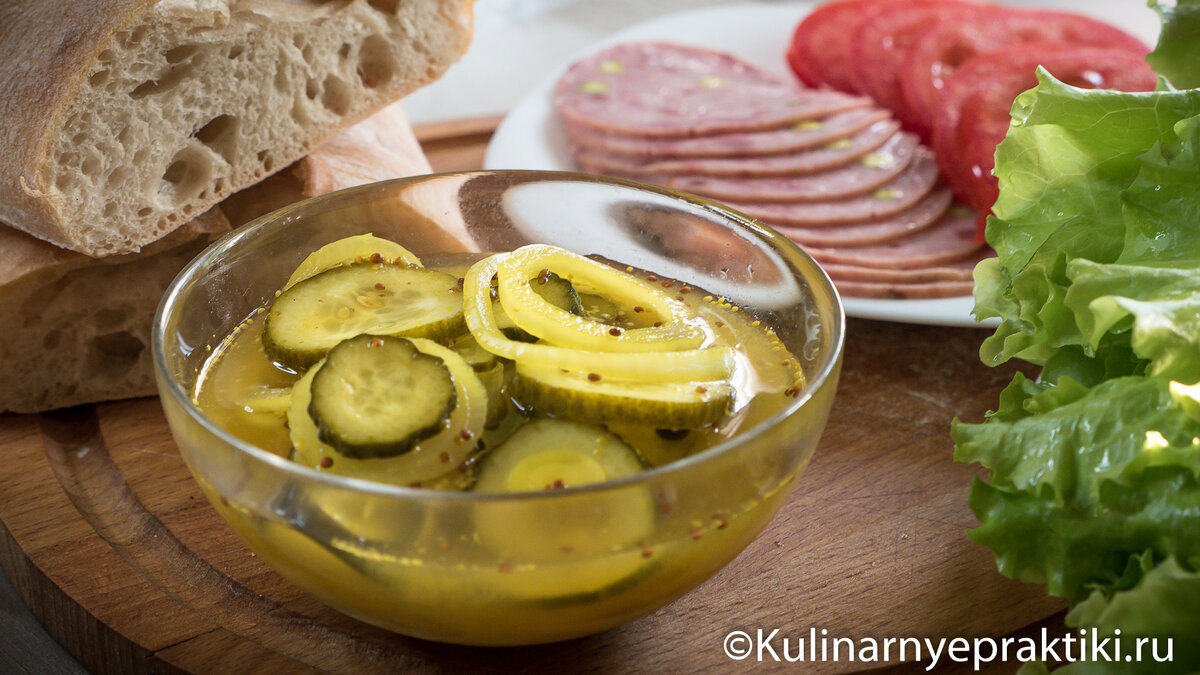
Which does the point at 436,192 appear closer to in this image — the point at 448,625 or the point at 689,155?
the point at 448,625

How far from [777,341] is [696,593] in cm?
42

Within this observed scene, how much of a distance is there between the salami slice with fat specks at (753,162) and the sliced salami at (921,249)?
28 centimetres

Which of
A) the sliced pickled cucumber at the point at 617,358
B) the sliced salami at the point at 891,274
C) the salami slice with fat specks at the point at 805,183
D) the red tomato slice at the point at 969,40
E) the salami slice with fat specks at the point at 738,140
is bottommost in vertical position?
the sliced salami at the point at 891,274

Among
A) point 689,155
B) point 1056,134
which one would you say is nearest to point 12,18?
point 689,155

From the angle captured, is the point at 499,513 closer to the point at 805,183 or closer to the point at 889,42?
the point at 805,183

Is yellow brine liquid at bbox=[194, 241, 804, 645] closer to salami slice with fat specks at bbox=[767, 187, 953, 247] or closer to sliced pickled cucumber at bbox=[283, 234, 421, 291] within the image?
sliced pickled cucumber at bbox=[283, 234, 421, 291]

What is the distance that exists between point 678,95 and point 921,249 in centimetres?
94

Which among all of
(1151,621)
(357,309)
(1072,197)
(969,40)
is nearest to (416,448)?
(357,309)

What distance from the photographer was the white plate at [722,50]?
7.82 ft

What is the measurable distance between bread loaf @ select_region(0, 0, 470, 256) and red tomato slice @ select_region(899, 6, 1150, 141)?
1.53 meters

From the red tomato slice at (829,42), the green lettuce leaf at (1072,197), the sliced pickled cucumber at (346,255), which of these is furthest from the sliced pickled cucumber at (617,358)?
the red tomato slice at (829,42)

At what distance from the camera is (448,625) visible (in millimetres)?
1395

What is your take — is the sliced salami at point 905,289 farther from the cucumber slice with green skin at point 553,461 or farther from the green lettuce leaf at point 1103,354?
the cucumber slice with green skin at point 553,461

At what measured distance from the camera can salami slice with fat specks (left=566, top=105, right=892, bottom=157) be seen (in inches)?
116
